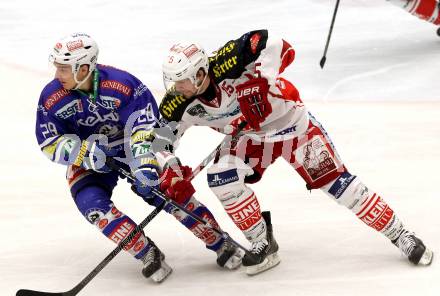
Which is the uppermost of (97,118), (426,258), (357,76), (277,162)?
(97,118)

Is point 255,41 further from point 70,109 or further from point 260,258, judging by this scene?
point 260,258

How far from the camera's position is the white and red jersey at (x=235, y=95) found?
526 cm

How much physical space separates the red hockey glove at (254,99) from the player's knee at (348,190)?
0.58 meters

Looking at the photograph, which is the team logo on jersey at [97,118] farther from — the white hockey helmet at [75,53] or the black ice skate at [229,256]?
the black ice skate at [229,256]

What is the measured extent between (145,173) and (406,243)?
4.97 feet

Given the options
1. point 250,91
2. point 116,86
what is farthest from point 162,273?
point 250,91

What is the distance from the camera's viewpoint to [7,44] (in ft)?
38.5

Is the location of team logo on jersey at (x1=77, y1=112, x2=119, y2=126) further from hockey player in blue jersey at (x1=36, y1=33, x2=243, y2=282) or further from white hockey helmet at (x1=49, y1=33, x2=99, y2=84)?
white hockey helmet at (x1=49, y1=33, x2=99, y2=84)

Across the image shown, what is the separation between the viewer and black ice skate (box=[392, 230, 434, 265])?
5441mm

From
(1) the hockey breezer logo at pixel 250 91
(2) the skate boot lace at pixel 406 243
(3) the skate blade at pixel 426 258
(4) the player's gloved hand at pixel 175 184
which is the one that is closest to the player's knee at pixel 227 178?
(4) the player's gloved hand at pixel 175 184

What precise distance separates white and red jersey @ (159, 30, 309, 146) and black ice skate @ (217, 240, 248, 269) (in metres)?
0.73

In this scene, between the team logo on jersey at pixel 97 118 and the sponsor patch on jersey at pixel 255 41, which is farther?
the team logo on jersey at pixel 97 118

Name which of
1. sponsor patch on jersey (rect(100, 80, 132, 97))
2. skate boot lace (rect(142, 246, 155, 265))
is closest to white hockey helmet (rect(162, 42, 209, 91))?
sponsor patch on jersey (rect(100, 80, 132, 97))

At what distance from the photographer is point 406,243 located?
5.48 m
